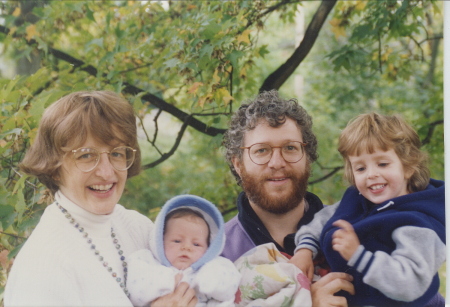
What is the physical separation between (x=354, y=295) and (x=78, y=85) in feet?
5.49

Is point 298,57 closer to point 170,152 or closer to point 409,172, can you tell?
point 170,152

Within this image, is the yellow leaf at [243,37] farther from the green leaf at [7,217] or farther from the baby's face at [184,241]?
the green leaf at [7,217]

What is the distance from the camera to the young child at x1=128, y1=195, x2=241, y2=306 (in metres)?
1.50

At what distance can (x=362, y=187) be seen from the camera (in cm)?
172

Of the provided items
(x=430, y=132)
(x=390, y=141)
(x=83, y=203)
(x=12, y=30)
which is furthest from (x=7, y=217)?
(x=430, y=132)

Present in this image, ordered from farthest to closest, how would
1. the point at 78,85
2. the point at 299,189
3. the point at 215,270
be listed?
the point at 78,85 < the point at 299,189 < the point at 215,270

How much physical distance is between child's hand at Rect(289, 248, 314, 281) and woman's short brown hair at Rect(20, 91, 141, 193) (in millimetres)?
700

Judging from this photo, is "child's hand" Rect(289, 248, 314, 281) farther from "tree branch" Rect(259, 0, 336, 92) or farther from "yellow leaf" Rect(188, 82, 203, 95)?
"tree branch" Rect(259, 0, 336, 92)

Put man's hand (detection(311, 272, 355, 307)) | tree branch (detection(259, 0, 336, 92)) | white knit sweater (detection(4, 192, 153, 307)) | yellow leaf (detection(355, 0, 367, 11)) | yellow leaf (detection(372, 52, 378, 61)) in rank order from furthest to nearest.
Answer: yellow leaf (detection(372, 52, 378, 61)) < yellow leaf (detection(355, 0, 367, 11)) < tree branch (detection(259, 0, 336, 92)) < man's hand (detection(311, 272, 355, 307)) < white knit sweater (detection(4, 192, 153, 307))

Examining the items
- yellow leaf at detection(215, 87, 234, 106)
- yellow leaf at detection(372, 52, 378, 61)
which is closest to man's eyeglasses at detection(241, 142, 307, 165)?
yellow leaf at detection(215, 87, 234, 106)

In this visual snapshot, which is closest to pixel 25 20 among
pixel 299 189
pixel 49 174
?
pixel 49 174

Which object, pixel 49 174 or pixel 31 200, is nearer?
pixel 49 174

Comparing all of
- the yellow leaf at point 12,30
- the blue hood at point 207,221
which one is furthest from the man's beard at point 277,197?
the yellow leaf at point 12,30

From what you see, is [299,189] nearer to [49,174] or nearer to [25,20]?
[49,174]
